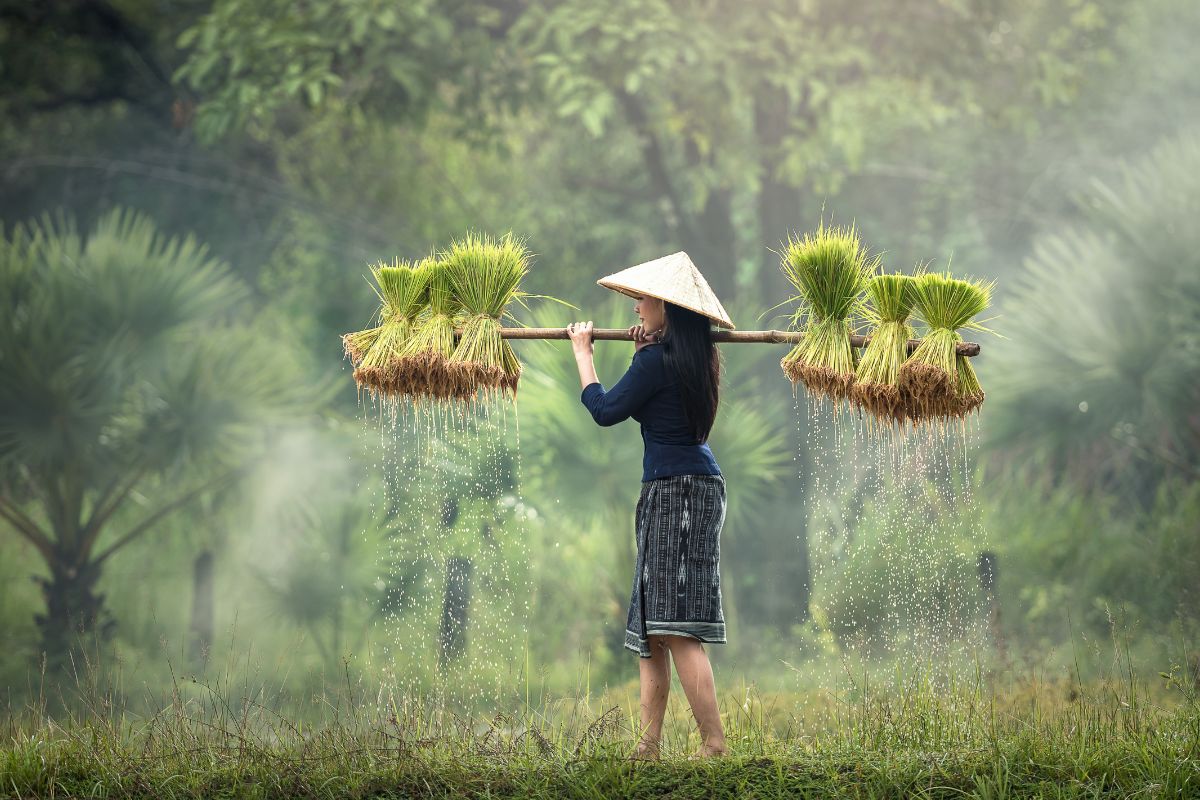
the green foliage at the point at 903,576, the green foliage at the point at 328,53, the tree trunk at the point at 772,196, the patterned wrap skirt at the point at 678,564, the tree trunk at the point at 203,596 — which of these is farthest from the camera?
the tree trunk at the point at 203,596

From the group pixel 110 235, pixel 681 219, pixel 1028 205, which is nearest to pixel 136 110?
pixel 110 235

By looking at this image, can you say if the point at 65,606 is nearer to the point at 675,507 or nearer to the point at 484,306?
the point at 484,306

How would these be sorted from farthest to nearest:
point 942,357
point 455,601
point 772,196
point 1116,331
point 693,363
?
point 772,196 < point 455,601 < point 1116,331 < point 942,357 < point 693,363

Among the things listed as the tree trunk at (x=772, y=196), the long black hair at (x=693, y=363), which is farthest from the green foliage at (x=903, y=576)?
the long black hair at (x=693, y=363)

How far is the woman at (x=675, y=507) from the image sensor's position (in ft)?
14.3

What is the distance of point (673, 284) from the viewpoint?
4.54 meters

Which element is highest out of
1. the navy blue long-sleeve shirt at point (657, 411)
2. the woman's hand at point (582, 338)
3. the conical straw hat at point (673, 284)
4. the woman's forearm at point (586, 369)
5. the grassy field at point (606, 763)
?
the conical straw hat at point (673, 284)

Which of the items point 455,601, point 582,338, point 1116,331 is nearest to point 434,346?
point 582,338

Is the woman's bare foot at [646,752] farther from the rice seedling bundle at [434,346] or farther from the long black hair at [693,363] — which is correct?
the rice seedling bundle at [434,346]

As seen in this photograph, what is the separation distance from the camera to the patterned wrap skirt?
4.36 meters

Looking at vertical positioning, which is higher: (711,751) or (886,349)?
(886,349)

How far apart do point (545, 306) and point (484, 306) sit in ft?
17.5

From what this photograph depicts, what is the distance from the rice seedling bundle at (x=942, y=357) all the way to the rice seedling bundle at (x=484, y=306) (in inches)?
60.3

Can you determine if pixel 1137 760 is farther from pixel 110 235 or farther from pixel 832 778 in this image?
pixel 110 235
